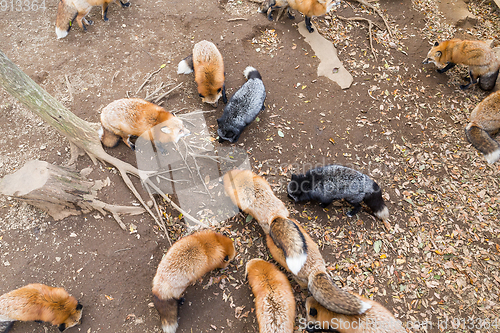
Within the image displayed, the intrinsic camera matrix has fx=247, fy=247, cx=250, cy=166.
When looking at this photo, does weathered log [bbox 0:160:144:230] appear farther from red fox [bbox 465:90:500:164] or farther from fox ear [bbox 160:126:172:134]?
red fox [bbox 465:90:500:164]

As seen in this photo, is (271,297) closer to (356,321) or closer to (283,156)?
(356,321)

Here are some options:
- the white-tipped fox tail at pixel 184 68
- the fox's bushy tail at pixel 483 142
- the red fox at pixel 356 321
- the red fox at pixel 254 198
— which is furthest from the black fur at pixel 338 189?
the white-tipped fox tail at pixel 184 68

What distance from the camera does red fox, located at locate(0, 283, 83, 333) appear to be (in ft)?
12.1

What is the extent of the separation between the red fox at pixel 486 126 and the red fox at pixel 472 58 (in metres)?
0.97

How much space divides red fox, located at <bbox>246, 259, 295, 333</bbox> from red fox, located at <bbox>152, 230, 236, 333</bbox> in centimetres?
57

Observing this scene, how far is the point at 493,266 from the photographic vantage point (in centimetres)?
471

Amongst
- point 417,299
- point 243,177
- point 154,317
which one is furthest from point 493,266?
point 154,317

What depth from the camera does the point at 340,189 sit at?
16.5 feet

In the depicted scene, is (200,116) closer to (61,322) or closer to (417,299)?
(61,322)

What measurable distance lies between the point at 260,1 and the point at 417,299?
356 inches

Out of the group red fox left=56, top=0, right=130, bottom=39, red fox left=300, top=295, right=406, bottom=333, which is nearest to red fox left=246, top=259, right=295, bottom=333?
red fox left=300, top=295, right=406, bottom=333

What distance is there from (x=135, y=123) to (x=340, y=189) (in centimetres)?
446

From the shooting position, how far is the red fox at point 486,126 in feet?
19.6

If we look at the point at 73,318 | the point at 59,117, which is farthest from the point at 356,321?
the point at 59,117
